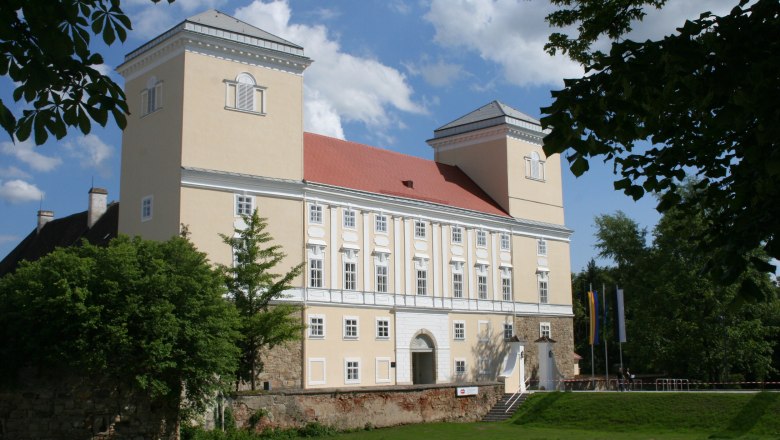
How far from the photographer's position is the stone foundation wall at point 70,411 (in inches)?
929

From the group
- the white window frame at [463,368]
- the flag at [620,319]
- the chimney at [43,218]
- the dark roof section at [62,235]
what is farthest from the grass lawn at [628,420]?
the chimney at [43,218]

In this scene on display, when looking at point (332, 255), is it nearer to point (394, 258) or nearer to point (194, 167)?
point (394, 258)

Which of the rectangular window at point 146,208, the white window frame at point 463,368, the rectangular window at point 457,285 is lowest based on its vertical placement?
the white window frame at point 463,368

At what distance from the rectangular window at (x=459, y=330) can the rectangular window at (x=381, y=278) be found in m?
5.31

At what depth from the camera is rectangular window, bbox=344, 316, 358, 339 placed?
40188 mm

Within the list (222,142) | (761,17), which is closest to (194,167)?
(222,142)

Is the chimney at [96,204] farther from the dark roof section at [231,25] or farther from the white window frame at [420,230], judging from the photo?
the white window frame at [420,230]

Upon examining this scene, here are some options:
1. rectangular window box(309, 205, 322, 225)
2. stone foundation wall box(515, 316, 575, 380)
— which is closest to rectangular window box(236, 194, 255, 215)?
rectangular window box(309, 205, 322, 225)

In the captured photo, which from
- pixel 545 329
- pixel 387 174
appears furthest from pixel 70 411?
pixel 545 329

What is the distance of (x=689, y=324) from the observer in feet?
164

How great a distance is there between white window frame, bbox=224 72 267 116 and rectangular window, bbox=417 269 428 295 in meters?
12.4

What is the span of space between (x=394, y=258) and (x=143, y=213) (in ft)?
41.9

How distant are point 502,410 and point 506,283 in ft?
34.6

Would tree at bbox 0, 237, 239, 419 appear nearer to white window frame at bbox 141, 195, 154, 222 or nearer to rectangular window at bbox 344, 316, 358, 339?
white window frame at bbox 141, 195, 154, 222
